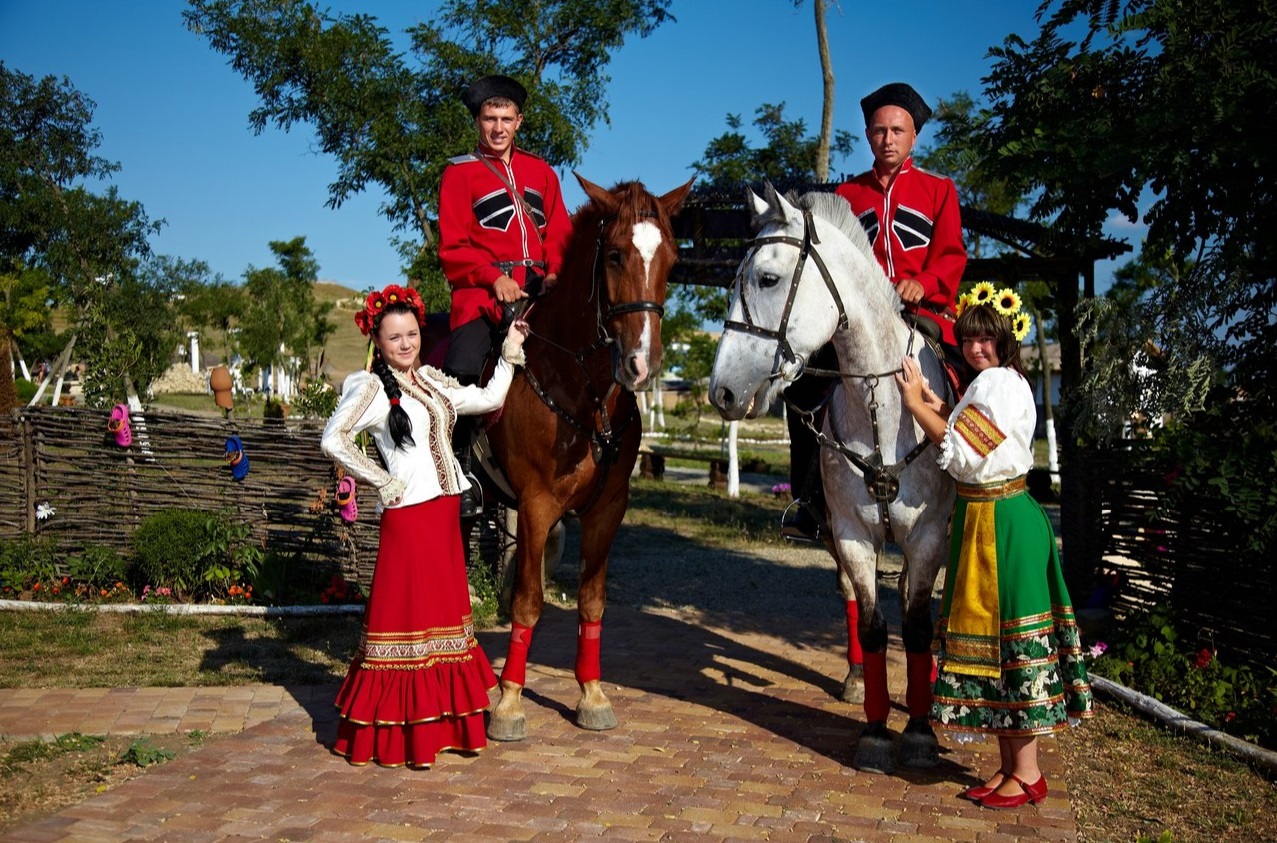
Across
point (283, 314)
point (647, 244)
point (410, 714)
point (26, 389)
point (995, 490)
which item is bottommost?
point (410, 714)

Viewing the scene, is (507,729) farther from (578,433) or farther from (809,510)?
(809,510)

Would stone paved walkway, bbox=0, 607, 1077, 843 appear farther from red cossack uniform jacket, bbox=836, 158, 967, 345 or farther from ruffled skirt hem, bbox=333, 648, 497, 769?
red cossack uniform jacket, bbox=836, 158, 967, 345

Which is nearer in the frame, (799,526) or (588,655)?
(588,655)

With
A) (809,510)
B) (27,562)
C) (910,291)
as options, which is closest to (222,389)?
(27,562)

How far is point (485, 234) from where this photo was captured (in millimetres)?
5906

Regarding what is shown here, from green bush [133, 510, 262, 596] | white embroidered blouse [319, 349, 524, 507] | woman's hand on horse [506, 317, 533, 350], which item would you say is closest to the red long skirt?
white embroidered blouse [319, 349, 524, 507]

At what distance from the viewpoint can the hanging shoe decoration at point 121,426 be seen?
9055 mm

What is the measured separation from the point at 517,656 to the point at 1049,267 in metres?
6.08

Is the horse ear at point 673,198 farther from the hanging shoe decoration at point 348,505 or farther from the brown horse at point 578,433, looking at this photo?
the hanging shoe decoration at point 348,505

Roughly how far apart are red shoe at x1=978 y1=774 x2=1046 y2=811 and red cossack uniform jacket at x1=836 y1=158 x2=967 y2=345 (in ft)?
7.82

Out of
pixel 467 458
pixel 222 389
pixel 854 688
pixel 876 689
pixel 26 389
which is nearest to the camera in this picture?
pixel 876 689

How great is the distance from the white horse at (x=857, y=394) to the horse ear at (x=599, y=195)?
693 mm

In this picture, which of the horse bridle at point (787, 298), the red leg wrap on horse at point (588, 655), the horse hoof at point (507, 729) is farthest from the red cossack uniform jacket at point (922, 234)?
the horse hoof at point (507, 729)

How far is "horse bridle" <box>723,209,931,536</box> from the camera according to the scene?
14.8 ft
